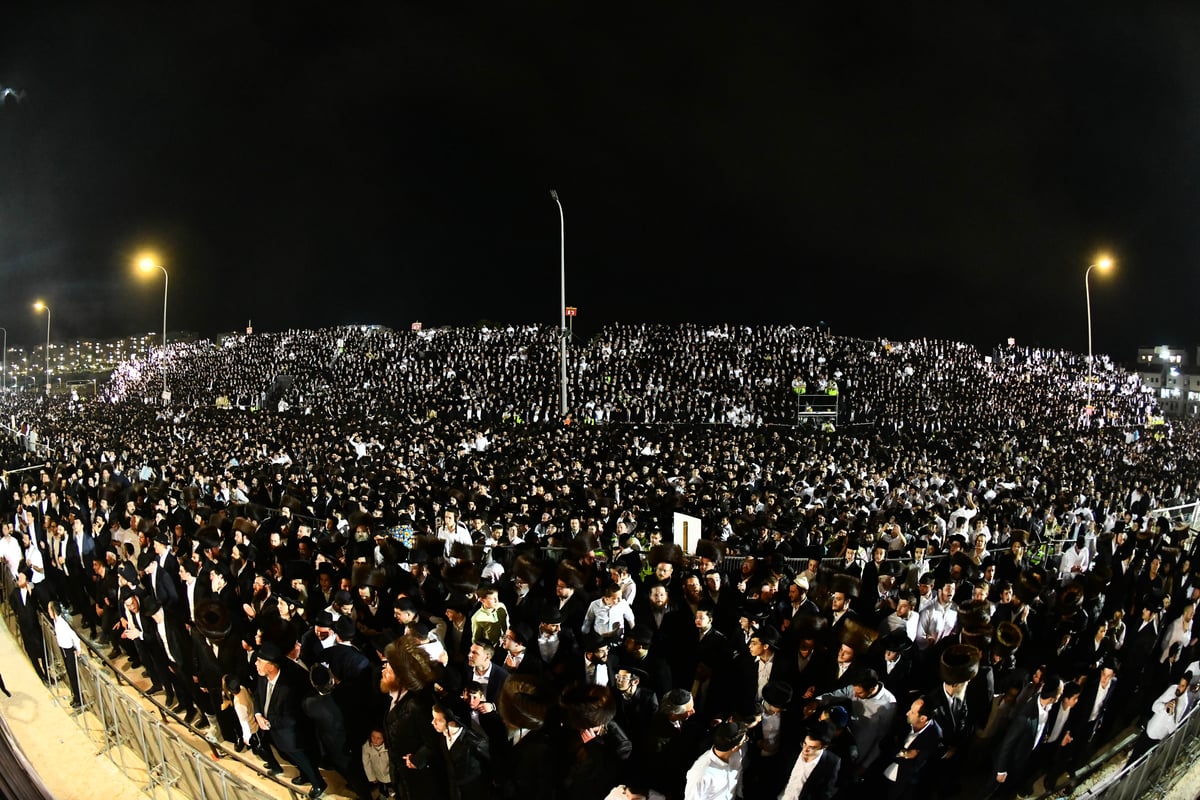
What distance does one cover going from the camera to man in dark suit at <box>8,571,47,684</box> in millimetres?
6492

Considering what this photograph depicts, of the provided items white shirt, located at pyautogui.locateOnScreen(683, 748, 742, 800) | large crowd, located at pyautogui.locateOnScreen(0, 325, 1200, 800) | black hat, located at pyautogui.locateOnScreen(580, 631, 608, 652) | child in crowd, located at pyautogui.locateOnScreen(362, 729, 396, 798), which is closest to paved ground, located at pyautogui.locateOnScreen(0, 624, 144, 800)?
large crowd, located at pyautogui.locateOnScreen(0, 325, 1200, 800)

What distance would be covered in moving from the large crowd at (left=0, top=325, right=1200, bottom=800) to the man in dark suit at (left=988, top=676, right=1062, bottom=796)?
0.9 inches

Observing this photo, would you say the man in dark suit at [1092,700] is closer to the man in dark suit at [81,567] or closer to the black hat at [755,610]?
the black hat at [755,610]

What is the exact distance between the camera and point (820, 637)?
16.0 feet

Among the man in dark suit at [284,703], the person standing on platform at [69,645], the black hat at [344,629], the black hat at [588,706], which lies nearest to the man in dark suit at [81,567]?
the person standing on platform at [69,645]

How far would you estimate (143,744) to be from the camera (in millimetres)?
4723

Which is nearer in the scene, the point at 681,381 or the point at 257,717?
the point at 257,717

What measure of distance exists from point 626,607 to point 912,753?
7.59 feet

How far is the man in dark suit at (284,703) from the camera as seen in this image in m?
4.29

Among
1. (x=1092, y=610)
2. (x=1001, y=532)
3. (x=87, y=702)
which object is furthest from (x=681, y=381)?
(x=87, y=702)

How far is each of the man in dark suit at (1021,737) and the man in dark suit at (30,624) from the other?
7784 millimetres

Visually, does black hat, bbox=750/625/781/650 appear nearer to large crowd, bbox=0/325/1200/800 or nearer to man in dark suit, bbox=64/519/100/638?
large crowd, bbox=0/325/1200/800

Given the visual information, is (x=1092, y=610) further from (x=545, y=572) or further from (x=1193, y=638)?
(x=545, y=572)

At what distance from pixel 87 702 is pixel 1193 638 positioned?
9188 millimetres
